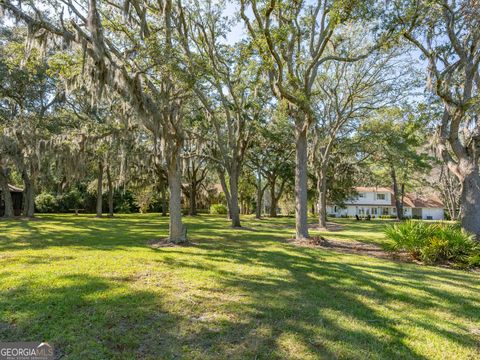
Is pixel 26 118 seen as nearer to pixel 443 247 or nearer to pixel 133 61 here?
pixel 133 61

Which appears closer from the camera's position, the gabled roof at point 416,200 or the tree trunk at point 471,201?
the tree trunk at point 471,201

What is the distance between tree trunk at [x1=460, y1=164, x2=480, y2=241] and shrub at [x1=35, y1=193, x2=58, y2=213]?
31.4m

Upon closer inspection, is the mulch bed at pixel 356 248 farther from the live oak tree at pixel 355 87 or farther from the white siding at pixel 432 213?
the white siding at pixel 432 213

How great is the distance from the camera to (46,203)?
27828 millimetres

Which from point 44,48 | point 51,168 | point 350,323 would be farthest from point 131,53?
point 51,168

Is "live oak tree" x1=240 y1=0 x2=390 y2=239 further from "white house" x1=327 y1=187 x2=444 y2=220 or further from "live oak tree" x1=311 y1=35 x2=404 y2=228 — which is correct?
"white house" x1=327 y1=187 x2=444 y2=220

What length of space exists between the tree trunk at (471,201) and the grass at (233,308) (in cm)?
303

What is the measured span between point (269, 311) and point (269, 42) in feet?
25.2

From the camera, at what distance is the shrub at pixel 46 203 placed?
27.4 m

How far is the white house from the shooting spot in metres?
45.6

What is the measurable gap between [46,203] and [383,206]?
45198mm

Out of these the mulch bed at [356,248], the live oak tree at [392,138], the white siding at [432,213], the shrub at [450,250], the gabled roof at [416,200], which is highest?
the live oak tree at [392,138]

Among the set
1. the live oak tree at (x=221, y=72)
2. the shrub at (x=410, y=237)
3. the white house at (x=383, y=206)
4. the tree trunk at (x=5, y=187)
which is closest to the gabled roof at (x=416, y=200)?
the white house at (x=383, y=206)

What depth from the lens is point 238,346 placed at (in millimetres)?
3150
